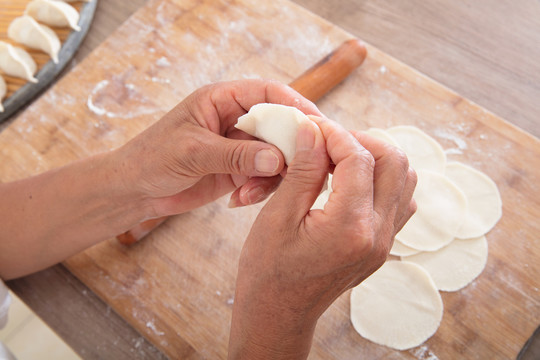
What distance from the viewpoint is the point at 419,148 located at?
1.45 meters

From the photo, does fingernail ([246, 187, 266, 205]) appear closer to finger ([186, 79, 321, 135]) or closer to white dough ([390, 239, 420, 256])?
finger ([186, 79, 321, 135])

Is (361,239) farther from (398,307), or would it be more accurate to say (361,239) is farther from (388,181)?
(398,307)

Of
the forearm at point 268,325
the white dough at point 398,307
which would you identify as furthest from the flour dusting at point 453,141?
the forearm at point 268,325

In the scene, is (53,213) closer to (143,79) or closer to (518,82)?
(143,79)

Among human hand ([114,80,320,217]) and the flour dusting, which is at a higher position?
human hand ([114,80,320,217])

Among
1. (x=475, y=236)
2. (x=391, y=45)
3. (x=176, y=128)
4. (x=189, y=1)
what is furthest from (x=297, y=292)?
(x=189, y=1)

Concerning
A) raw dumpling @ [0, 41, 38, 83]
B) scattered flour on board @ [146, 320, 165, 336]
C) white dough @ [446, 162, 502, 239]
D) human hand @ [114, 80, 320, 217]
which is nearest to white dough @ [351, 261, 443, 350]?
white dough @ [446, 162, 502, 239]

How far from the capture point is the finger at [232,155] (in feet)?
3.17

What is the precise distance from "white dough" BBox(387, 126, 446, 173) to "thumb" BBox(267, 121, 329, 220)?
67cm

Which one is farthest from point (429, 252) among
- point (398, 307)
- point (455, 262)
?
point (398, 307)

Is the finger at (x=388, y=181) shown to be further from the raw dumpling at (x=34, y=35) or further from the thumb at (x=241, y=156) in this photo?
the raw dumpling at (x=34, y=35)

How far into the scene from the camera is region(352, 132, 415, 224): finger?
0.83 meters

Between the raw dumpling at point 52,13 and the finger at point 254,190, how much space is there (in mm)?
1140

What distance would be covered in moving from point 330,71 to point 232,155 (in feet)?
2.28
